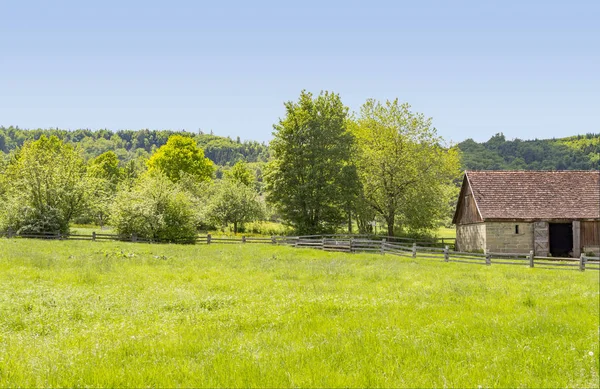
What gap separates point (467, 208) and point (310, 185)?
14439 millimetres

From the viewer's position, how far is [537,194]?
38500 millimetres

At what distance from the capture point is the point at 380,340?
919 cm

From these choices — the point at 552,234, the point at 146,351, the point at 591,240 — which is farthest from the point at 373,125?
the point at 146,351

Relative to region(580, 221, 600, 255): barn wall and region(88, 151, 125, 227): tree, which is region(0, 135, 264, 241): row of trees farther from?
region(580, 221, 600, 255): barn wall

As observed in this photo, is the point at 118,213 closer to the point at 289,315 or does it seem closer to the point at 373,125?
the point at 373,125

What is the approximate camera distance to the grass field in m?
7.26

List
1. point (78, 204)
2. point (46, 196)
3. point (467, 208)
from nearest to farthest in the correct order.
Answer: point (467, 208), point (46, 196), point (78, 204)

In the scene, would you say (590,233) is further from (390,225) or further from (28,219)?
(28,219)

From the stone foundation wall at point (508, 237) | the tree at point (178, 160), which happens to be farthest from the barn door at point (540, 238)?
the tree at point (178, 160)

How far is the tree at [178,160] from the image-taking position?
73.9m

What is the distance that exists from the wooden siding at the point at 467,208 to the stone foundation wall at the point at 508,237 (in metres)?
1.35

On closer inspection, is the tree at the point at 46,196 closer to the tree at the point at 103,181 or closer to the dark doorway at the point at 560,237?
the tree at the point at 103,181

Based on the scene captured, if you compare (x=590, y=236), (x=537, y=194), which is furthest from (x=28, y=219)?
(x=590, y=236)

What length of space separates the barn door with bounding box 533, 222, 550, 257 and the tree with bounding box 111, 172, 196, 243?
29391mm
